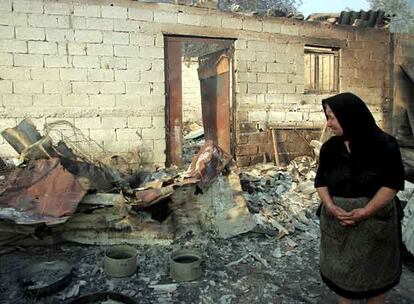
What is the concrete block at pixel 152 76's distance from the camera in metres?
6.65

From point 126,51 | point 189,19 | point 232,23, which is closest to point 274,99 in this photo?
point 232,23

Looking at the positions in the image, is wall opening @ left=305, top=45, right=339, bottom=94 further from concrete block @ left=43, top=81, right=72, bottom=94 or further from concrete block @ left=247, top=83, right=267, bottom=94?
concrete block @ left=43, top=81, right=72, bottom=94

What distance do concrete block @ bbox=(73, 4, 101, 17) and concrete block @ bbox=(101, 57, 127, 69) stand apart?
0.78 metres

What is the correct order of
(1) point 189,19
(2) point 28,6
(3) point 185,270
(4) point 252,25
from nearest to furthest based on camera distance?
(3) point 185,270
(2) point 28,6
(1) point 189,19
(4) point 252,25

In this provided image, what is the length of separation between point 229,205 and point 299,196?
6.63 feet

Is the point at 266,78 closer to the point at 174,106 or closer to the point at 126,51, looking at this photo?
the point at 174,106

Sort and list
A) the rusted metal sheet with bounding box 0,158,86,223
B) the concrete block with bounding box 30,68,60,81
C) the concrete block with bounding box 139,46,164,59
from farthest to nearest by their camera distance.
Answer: the concrete block with bounding box 139,46,164,59
the concrete block with bounding box 30,68,60,81
the rusted metal sheet with bounding box 0,158,86,223

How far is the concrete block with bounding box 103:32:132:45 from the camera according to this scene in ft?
20.9

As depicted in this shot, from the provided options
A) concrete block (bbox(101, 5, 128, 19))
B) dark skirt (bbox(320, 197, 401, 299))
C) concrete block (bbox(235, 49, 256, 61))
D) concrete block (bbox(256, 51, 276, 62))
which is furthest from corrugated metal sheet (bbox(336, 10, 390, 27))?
dark skirt (bbox(320, 197, 401, 299))

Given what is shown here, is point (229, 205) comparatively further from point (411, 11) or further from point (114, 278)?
point (411, 11)

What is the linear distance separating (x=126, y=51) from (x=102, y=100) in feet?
3.30

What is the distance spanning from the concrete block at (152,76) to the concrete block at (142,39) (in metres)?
0.53

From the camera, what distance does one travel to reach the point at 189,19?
22.6 ft

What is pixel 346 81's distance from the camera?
27.9 feet
